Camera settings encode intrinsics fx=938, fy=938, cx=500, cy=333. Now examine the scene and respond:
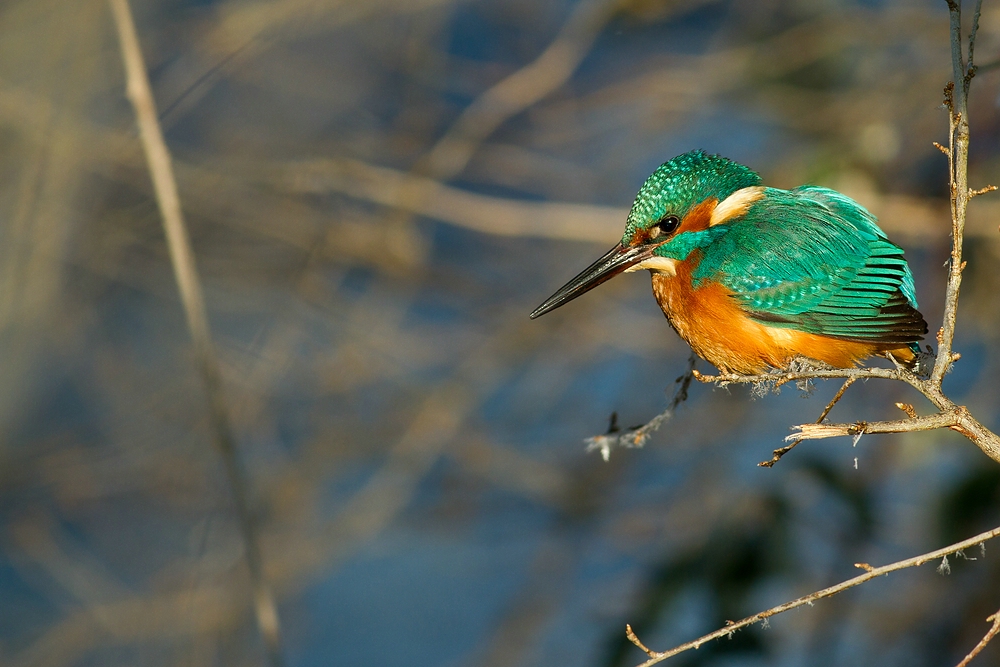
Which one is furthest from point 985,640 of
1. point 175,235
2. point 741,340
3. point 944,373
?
point 175,235

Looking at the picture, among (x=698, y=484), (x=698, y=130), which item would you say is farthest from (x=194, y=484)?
(x=698, y=130)

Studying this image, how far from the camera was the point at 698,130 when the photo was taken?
5.68 meters

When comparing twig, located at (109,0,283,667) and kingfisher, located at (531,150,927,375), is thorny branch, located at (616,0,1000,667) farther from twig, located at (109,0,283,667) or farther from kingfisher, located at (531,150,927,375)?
twig, located at (109,0,283,667)

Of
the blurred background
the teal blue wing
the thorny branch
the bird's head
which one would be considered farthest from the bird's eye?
the blurred background

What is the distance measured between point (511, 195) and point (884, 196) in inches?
129

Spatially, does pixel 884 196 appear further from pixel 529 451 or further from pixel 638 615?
pixel 529 451

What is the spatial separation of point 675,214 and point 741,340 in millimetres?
327

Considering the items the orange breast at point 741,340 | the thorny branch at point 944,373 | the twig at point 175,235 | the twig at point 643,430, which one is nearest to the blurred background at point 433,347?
the orange breast at point 741,340

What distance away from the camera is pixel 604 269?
2145 millimetres

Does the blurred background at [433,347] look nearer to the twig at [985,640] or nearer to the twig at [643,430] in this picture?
the twig at [643,430]

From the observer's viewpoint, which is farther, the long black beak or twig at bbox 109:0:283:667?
twig at bbox 109:0:283:667

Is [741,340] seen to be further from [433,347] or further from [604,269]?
[433,347]

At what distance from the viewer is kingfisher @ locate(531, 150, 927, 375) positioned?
6.40 feet

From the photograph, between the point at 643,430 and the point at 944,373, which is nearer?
the point at 944,373
